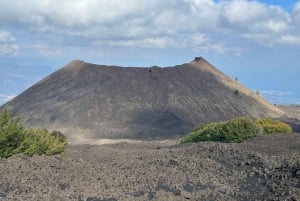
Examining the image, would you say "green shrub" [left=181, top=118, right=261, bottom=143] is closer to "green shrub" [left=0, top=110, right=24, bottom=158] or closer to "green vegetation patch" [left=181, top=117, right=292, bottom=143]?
"green vegetation patch" [left=181, top=117, right=292, bottom=143]

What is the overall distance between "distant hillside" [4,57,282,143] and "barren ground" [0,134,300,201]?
3107 cm

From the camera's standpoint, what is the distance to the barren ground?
45.6ft

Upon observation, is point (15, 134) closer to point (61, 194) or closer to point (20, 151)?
point (20, 151)

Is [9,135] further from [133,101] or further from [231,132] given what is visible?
[133,101]

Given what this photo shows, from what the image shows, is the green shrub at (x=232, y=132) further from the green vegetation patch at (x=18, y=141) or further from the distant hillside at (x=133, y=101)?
the distant hillside at (x=133, y=101)

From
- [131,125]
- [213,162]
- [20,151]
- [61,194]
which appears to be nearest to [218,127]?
[213,162]

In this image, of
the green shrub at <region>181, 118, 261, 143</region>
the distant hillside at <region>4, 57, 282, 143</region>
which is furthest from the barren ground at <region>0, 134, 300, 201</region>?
the distant hillside at <region>4, 57, 282, 143</region>

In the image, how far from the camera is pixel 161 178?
52.9 feet

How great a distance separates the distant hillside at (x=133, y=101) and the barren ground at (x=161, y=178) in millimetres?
31067

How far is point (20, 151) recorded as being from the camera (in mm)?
21141

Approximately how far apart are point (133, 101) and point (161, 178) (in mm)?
45680

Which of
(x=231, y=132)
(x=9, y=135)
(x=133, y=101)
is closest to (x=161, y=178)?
(x=9, y=135)

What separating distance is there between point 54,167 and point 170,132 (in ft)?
116

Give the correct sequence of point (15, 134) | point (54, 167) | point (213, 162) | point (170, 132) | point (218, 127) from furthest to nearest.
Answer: point (170, 132)
point (218, 127)
point (15, 134)
point (213, 162)
point (54, 167)
